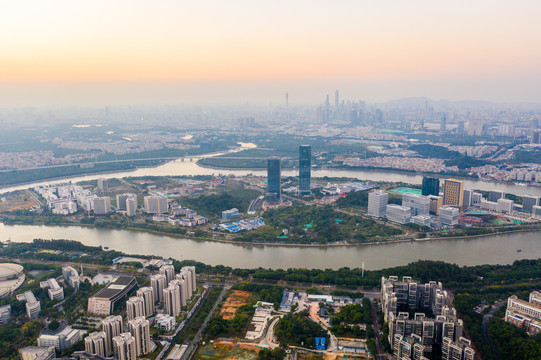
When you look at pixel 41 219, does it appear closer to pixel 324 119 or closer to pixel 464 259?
pixel 464 259

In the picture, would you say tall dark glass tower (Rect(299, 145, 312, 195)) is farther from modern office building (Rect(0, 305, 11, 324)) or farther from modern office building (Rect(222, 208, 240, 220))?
modern office building (Rect(0, 305, 11, 324))

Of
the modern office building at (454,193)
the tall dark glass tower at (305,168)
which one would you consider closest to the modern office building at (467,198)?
the modern office building at (454,193)

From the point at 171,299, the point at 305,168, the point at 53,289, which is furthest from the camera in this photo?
the point at 305,168

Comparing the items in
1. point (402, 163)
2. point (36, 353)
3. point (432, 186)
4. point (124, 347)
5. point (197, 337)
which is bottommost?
point (197, 337)

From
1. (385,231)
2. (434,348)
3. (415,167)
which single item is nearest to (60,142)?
(415,167)

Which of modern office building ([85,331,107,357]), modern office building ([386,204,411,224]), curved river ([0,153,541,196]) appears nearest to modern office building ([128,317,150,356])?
modern office building ([85,331,107,357])

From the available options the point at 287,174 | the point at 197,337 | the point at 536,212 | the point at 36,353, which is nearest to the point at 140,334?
the point at 197,337

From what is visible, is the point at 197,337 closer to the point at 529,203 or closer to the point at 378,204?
the point at 378,204
